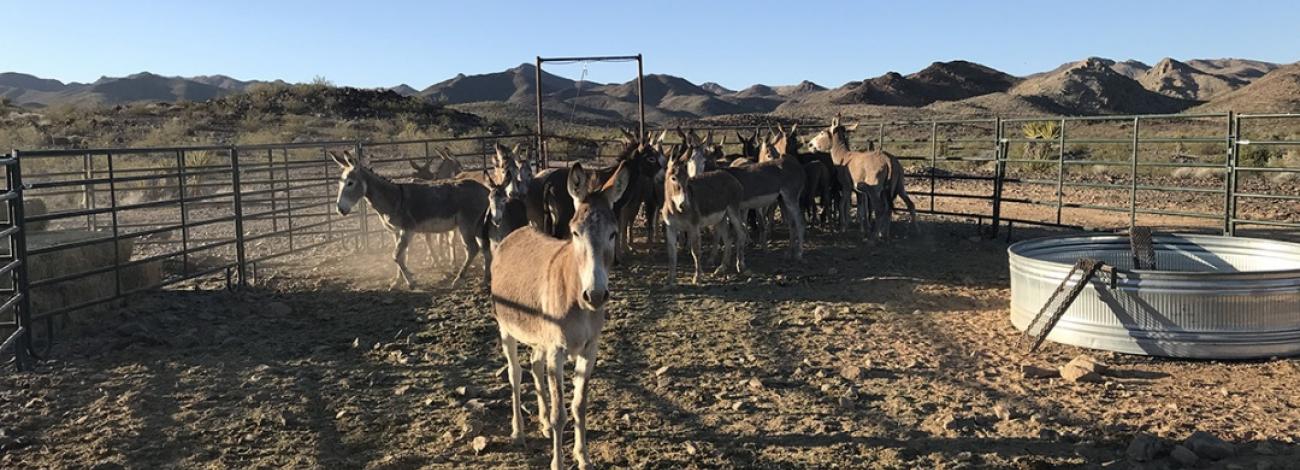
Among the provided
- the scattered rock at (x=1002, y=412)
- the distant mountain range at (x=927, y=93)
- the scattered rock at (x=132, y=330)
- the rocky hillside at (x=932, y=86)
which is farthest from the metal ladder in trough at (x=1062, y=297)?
the rocky hillside at (x=932, y=86)

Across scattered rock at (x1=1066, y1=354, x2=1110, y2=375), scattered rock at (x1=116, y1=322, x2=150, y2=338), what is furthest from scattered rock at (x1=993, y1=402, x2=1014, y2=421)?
scattered rock at (x1=116, y1=322, x2=150, y2=338)

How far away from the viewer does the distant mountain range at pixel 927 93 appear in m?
66.2

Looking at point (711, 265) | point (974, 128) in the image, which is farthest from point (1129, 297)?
point (974, 128)

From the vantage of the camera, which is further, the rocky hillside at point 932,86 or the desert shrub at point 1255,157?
the rocky hillside at point 932,86

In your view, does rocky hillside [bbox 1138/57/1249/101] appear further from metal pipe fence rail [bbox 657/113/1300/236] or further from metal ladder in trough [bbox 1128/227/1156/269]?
metal ladder in trough [bbox 1128/227/1156/269]

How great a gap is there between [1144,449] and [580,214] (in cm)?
370

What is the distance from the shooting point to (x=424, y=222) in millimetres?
12258

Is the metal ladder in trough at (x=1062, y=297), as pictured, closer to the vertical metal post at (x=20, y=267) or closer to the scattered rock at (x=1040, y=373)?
the scattered rock at (x=1040, y=373)

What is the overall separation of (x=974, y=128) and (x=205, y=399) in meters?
52.9

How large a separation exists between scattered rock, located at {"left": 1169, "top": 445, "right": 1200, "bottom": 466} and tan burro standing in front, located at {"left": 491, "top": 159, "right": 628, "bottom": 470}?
350 centimetres

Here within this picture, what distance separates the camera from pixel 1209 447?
543 cm

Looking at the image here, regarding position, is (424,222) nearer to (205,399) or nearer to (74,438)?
(205,399)

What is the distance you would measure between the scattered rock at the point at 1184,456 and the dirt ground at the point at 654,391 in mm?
75

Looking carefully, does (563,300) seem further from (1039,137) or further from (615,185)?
(1039,137)
